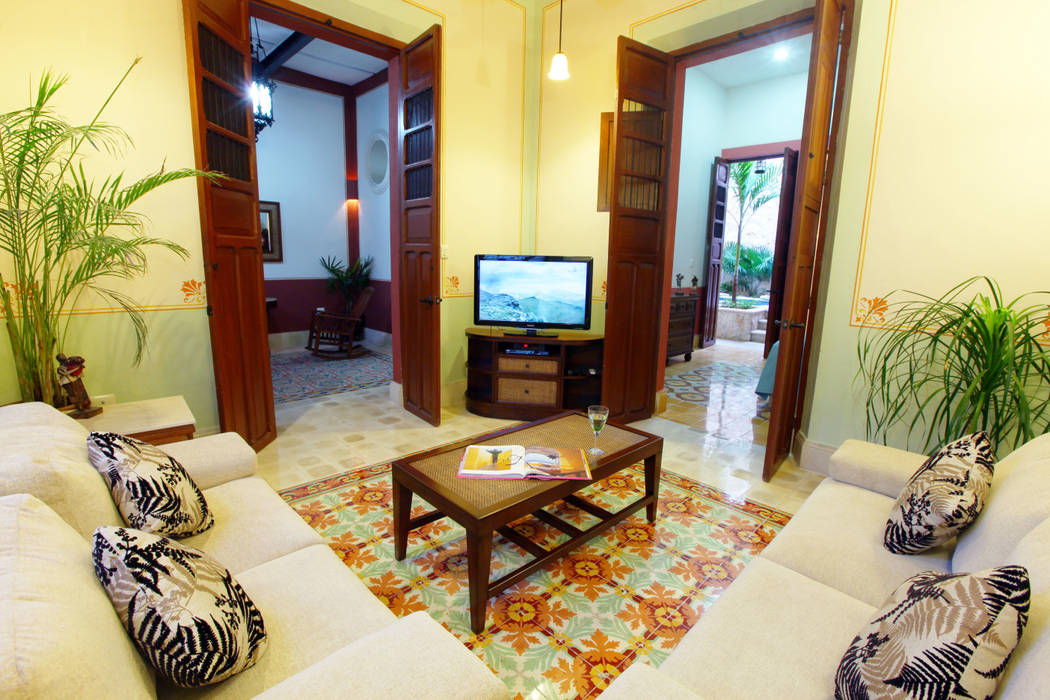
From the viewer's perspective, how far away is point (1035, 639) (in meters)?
0.79

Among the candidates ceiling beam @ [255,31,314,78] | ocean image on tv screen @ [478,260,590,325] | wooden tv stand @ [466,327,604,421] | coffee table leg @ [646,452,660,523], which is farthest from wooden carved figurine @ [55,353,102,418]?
ceiling beam @ [255,31,314,78]

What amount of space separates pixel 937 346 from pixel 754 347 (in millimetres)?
5011

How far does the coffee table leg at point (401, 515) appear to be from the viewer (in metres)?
1.89

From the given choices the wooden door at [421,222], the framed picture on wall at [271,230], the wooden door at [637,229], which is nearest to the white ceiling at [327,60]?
the framed picture on wall at [271,230]

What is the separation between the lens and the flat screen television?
147 inches

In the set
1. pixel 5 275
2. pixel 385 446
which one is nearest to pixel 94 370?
pixel 5 275

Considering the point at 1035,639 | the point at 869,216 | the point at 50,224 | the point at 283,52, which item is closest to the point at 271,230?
the point at 283,52

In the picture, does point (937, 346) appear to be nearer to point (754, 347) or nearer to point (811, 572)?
point (811, 572)

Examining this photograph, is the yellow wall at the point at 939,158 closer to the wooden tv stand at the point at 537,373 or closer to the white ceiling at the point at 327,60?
the wooden tv stand at the point at 537,373

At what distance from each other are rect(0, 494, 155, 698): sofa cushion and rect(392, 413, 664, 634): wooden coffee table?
0.86 meters

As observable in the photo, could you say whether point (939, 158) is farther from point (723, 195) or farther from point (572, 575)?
point (723, 195)

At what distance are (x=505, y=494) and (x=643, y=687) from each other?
33.8 inches

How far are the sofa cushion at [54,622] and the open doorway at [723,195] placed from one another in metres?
3.80

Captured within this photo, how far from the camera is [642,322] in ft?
12.0
